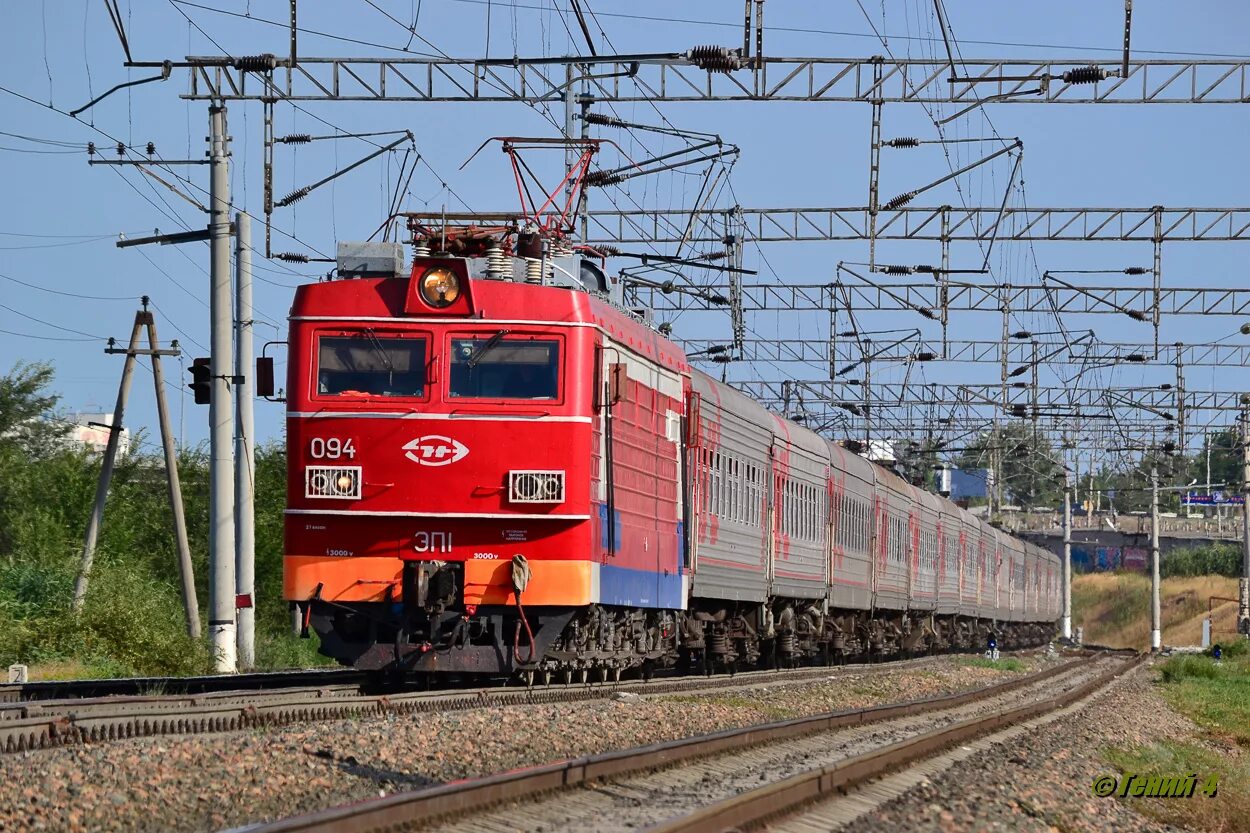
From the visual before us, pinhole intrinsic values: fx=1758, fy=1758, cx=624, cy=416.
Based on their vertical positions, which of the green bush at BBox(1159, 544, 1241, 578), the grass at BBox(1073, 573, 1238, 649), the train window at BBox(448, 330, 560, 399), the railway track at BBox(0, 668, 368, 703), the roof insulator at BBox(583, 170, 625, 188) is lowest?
the grass at BBox(1073, 573, 1238, 649)

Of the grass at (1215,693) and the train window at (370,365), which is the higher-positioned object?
the train window at (370,365)

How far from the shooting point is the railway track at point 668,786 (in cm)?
741

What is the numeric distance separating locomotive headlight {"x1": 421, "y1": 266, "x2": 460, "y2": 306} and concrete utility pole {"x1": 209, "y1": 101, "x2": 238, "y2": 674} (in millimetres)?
7552

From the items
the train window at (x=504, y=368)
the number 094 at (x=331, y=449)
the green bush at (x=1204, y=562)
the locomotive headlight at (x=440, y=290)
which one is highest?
the locomotive headlight at (x=440, y=290)

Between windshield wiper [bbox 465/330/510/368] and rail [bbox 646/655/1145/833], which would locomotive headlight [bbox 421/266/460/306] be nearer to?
windshield wiper [bbox 465/330/510/368]

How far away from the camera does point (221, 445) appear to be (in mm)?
21688

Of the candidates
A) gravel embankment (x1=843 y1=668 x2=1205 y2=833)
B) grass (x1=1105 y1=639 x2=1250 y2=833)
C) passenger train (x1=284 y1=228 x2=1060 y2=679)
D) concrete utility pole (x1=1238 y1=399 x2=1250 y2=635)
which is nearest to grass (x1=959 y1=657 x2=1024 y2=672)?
grass (x1=1105 y1=639 x2=1250 y2=833)

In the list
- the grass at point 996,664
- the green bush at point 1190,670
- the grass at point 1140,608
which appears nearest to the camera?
the green bush at point 1190,670

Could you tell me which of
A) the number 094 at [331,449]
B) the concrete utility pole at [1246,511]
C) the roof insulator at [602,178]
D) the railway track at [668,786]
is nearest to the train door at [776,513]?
the roof insulator at [602,178]

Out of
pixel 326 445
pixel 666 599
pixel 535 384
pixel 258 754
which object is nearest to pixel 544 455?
pixel 535 384

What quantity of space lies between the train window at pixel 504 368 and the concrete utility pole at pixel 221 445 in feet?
24.9

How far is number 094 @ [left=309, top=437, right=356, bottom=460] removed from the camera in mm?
14625

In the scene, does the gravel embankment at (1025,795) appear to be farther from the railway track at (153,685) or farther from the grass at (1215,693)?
the railway track at (153,685)

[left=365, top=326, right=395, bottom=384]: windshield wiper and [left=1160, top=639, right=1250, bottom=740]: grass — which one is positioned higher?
[left=365, top=326, right=395, bottom=384]: windshield wiper
